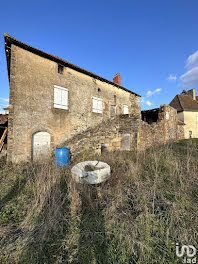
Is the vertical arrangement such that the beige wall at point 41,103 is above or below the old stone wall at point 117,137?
above

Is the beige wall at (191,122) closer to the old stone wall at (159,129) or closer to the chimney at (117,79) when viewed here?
the old stone wall at (159,129)

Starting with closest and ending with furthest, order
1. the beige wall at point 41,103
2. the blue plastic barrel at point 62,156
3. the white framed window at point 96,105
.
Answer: the blue plastic barrel at point 62,156 < the beige wall at point 41,103 < the white framed window at point 96,105

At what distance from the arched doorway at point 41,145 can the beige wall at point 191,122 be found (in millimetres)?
20288

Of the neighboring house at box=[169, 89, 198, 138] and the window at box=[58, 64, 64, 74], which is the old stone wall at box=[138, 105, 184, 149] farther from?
the window at box=[58, 64, 64, 74]

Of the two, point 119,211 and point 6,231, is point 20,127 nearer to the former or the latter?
point 6,231

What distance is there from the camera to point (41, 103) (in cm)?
703

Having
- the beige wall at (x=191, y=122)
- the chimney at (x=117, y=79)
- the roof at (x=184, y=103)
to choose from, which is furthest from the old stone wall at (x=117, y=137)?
the roof at (x=184, y=103)

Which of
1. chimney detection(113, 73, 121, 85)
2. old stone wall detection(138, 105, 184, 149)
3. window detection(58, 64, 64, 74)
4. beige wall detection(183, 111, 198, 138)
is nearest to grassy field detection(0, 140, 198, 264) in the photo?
old stone wall detection(138, 105, 184, 149)

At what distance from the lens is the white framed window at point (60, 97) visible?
7.67 meters

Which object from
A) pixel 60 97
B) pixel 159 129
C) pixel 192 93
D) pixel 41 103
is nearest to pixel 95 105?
pixel 60 97

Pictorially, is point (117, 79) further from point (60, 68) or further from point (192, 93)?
point (192, 93)

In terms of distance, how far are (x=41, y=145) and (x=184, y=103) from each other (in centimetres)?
2256

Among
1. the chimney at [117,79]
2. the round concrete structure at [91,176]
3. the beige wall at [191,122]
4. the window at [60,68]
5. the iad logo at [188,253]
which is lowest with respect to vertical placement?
the iad logo at [188,253]

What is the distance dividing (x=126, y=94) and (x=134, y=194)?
460 inches
